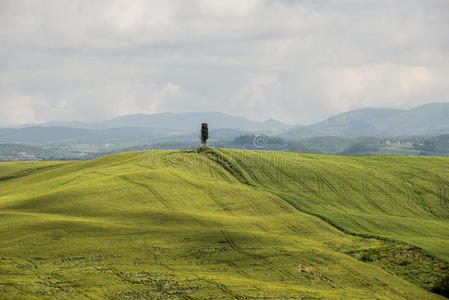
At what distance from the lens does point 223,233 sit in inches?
2778

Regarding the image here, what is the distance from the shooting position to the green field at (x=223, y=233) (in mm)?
53250

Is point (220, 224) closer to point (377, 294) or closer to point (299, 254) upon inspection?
point (299, 254)

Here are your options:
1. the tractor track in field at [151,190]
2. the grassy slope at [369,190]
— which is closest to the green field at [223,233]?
the tractor track in field at [151,190]

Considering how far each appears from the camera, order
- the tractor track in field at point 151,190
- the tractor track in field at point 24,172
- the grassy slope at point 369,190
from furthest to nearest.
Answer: the tractor track in field at point 24,172, the grassy slope at point 369,190, the tractor track in field at point 151,190

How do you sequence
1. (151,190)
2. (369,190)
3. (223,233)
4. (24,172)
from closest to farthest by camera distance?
(223,233) → (151,190) → (369,190) → (24,172)

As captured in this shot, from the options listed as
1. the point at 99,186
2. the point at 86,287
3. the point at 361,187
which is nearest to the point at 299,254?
the point at 86,287

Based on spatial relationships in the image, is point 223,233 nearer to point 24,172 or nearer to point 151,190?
point 151,190

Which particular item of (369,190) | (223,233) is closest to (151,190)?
(223,233)

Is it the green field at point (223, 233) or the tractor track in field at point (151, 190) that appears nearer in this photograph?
the green field at point (223, 233)

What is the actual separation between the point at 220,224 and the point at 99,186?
99.6 feet

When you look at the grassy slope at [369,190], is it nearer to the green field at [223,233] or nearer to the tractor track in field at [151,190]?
the green field at [223,233]

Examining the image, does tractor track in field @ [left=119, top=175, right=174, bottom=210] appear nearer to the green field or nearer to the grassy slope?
the green field

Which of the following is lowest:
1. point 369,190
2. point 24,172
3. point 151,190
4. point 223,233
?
point 223,233

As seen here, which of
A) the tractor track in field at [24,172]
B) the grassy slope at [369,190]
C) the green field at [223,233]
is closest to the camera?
the green field at [223,233]
